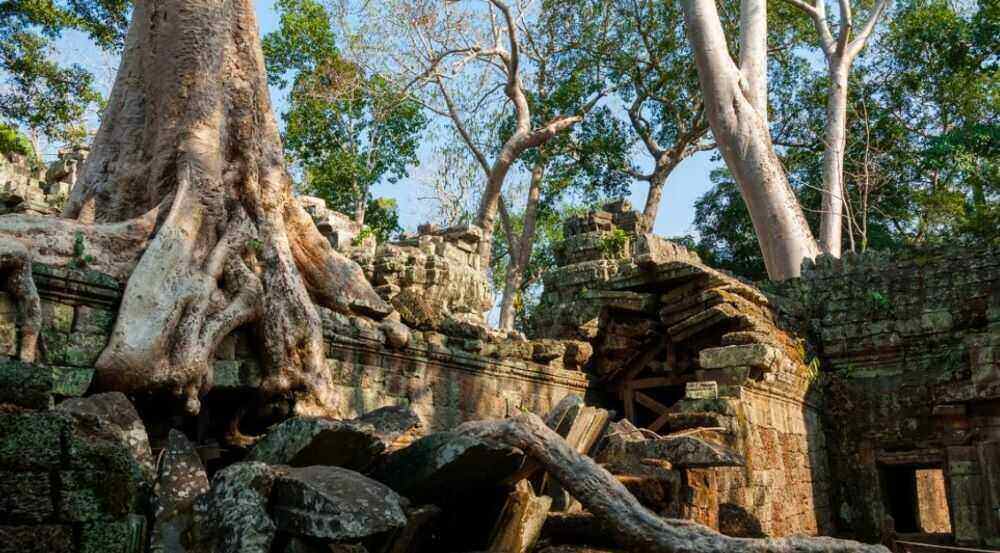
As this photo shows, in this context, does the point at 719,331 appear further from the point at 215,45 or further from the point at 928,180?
the point at 928,180

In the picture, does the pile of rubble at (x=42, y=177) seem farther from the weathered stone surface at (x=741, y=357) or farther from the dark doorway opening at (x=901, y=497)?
the dark doorway opening at (x=901, y=497)

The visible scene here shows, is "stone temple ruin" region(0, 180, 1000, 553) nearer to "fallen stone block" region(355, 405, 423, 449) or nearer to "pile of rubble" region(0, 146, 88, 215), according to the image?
"fallen stone block" region(355, 405, 423, 449)

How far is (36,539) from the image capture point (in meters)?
2.19

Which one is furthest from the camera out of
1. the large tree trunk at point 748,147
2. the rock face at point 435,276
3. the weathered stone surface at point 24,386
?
the large tree trunk at point 748,147

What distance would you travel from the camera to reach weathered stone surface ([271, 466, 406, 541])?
8.93ft

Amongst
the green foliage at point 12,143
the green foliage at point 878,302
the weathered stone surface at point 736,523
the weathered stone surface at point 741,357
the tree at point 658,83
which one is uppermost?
the tree at point 658,83

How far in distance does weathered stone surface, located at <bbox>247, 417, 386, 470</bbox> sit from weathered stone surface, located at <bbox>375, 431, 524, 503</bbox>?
0.16m

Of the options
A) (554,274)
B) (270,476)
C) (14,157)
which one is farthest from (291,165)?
(270,476)

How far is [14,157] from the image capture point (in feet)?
54.5

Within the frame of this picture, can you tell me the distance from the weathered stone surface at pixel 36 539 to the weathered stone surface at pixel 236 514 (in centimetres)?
48

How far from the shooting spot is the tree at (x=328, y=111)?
2130cm

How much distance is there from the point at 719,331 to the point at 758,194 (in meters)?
6.00

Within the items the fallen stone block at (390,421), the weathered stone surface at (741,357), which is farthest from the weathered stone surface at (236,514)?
the weathered stone surface at (741,357)

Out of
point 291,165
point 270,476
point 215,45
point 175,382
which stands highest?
point 291,165
